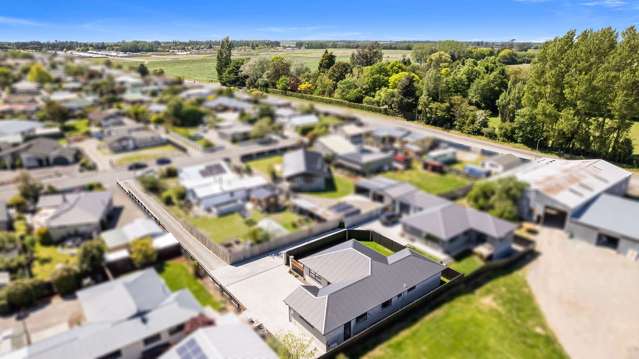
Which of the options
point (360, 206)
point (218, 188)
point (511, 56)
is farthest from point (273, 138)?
point (511, 56)

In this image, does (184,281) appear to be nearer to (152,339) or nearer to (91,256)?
(152,339)

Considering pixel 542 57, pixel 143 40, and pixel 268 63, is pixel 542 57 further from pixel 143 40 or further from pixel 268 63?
pixel 143 40

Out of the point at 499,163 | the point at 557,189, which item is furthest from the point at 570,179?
the point at 499,163

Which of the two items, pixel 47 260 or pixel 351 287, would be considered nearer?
pixel 47 260

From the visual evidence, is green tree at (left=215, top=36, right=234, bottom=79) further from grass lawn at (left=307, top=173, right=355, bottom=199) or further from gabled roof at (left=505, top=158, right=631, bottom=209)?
gabled roof at (left=505, top=158, right=631, bottom=209)

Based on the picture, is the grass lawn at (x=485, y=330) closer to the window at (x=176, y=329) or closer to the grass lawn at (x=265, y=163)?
the grass lawn at (x=265, y=163)

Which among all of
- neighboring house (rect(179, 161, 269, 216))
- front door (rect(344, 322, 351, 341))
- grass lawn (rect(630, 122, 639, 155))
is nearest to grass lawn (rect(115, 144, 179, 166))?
neighboring house (rect(179, 161, 269, 216))
